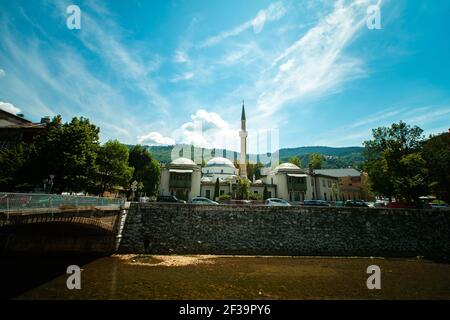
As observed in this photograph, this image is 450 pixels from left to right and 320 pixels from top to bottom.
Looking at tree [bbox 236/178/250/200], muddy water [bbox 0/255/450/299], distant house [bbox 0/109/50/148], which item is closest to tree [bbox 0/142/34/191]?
distant house [bbox 0/109/50/148]

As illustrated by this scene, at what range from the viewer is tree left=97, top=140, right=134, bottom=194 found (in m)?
37.2

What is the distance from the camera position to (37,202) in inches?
432

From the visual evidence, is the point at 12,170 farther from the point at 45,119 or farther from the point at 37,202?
the point at 45,119

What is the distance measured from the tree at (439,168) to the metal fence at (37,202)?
41.6m

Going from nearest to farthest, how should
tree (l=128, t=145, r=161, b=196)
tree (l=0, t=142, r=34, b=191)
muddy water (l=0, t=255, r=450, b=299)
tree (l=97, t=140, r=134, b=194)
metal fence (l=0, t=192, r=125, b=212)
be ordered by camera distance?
metal fence (l=0, t=192, r=125, b=212) < muddy water (l=0, t=255, r=450, b=299) < tree (l=0, t=142, r=34, b=191) < tree (l=97, t=140, r=134, b=194) < tree (l=128, t=145, r=161, b=196)

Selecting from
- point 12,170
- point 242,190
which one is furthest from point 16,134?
point 242,190

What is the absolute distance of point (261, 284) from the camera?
46.8ft

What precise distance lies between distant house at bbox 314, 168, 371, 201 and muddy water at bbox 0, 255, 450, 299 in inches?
2108

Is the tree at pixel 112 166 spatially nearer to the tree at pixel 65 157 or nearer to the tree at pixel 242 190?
the tree at pixel 65 157

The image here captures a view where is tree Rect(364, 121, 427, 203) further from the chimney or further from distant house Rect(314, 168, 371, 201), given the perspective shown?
the chimney

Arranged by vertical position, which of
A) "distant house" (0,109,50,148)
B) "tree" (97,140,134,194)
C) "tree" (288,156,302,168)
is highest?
"tree" (288,156,302,168)

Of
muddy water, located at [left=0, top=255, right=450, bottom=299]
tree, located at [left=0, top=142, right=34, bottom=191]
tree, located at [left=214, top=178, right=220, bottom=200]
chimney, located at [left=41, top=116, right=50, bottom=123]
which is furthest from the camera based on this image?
tree, located at [left=214, top=178, right=220, bottom=200]
